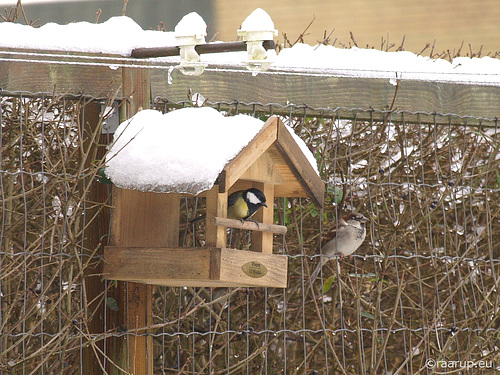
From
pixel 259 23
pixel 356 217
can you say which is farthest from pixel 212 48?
pixel 356 217

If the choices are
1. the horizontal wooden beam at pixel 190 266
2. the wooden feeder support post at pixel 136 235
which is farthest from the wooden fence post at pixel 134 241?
the horizontal wooden beam at pixel 190 266

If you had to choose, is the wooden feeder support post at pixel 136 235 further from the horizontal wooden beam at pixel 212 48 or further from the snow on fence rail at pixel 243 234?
the horizontal wooden beam at pixel 212 48

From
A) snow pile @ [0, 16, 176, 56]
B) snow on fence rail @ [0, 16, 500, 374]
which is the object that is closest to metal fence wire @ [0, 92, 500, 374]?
snow on fence rail @ [0, 16, 500, 374]

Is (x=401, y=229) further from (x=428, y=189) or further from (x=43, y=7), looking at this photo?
(x=43, y=7)

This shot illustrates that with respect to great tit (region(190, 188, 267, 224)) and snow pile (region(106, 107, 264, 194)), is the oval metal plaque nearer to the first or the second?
great tit (region(190, 188, 267, 224))

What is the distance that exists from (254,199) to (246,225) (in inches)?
10.1

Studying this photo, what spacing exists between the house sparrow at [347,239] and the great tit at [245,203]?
60cm

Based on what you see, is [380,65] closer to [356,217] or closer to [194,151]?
[356,217]

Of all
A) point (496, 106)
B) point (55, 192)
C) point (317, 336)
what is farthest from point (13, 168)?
point (496, 106)

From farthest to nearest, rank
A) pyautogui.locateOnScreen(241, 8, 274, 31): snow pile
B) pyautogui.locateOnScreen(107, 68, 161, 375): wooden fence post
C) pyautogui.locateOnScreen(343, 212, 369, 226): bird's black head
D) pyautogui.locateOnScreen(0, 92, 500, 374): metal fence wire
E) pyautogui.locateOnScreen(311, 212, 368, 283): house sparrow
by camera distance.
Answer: pyautogui.locateOnScreen(343, 212, 369, 226): bird's black head, pyautogui.locateOnScreen(311, 212, 368, 283): house sparrow, pyautogui.locateOnScreen(0, 92, 500, 374): metal fence wire, pyautogui.locateOnScreen(107, 68, 161, 375): wooden fence post, pyautogui.locateOnScreen(241, 8, 274, 31): snow pile

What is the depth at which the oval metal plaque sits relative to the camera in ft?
10.1

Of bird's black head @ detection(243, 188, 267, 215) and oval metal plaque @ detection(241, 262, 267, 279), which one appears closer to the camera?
oval metal plaque @ detection(241, 262, 267, 279)

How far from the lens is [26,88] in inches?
130

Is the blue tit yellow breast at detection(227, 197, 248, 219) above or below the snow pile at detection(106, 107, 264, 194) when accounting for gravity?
below
